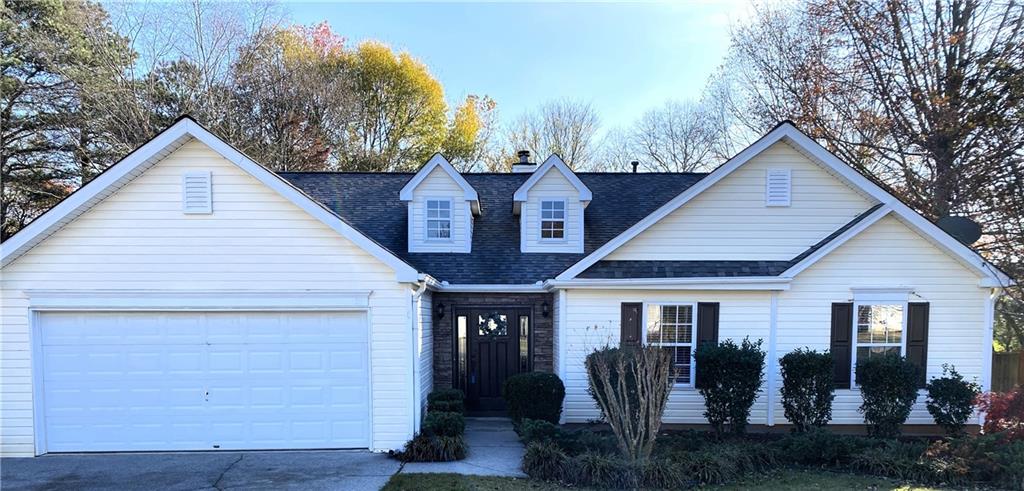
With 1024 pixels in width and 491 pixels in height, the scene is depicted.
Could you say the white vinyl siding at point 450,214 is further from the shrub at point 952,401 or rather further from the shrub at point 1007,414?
the shrub at point 1007,414

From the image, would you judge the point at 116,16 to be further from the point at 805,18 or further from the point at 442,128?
the point at 805,18

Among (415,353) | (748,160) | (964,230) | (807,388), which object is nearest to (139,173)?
(415,353)

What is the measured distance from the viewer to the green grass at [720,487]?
6602mm

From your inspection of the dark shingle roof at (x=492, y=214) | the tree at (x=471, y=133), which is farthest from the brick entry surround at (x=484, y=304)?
the tree at (x=471, y=133)

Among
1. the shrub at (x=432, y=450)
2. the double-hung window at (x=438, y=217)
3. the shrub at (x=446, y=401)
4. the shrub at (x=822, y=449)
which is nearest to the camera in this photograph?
Answer: the shrub at (x=822, y=449)

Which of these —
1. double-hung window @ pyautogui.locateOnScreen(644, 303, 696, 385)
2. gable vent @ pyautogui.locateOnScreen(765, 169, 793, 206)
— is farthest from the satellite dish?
double-hung window @ pyautogui.locateOnScreen(644, 303, 696, 385)

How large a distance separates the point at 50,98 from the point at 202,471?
1958 centimetres

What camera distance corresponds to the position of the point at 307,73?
2366 centimetres

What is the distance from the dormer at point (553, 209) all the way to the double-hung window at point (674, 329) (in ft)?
8.25

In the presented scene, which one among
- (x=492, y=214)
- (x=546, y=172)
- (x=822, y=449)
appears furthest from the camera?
(x=492, y=214)

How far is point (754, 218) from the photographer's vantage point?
9891 millimetres

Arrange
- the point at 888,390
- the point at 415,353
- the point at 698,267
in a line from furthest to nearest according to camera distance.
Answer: the point at 698,267, the point at 888,390, the point at 415,353

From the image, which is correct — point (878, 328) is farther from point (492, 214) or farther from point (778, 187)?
point (492, 214)

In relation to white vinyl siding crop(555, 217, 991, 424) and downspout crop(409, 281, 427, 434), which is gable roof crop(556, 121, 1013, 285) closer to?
white vinyl siding crop(555, 217, 991, 424)
